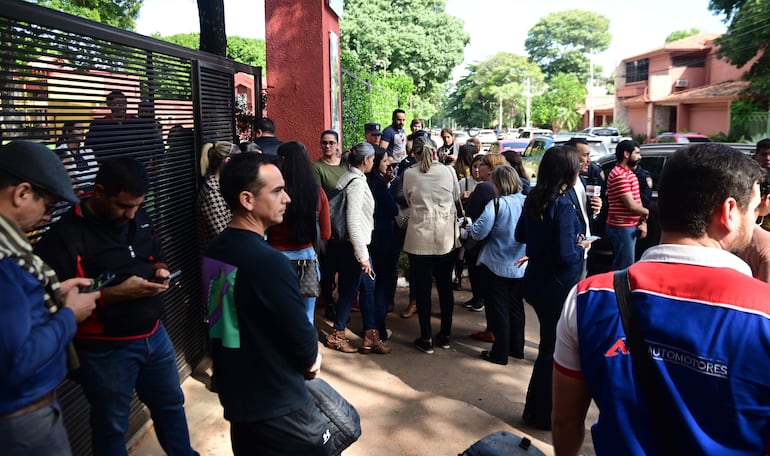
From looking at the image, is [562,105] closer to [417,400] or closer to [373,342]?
[373,342]

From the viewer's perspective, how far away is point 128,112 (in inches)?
171

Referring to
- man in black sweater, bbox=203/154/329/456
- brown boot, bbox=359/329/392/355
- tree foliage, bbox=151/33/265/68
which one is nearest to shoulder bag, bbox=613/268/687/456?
man in black sweater, bbox=203/154/329/456

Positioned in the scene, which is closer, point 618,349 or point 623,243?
point 618,349

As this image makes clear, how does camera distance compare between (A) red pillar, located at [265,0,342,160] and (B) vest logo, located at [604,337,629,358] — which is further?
(A) red pillar, located at [265,0,342,160]

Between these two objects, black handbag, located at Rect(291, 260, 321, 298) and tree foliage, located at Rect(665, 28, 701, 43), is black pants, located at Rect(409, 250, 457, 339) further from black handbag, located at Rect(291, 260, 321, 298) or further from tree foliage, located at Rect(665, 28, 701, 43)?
tree foliage, located at Rect(665, 28, 701, 43)

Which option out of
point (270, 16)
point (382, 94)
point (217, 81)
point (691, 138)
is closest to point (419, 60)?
point (691, 138)

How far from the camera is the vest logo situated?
5.77ft

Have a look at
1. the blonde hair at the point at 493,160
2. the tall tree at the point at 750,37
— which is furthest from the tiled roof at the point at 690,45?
the blonde hair at the point at 493,160

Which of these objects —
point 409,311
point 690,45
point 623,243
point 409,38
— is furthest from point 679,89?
point 409,311

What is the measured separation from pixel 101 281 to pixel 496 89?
89.4m

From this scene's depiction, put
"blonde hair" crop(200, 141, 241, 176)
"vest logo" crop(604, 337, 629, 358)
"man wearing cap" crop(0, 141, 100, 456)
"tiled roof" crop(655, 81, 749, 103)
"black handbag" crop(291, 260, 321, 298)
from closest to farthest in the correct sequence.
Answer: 1. "vest logo" crop(604, 337, 629, 358)
2. "man wearing cap" crop(0, 141, 100, 456)
3. "black handbag" crop(291, 260, 321, 298)
4. "blonde hair" crop(200, 141, 241, 176)
5. "tiled roof" crop(655, 81, 749, 103)

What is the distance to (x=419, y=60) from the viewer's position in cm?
3669

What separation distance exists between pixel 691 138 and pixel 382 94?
13383 mm

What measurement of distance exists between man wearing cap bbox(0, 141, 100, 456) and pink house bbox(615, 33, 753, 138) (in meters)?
36.1
